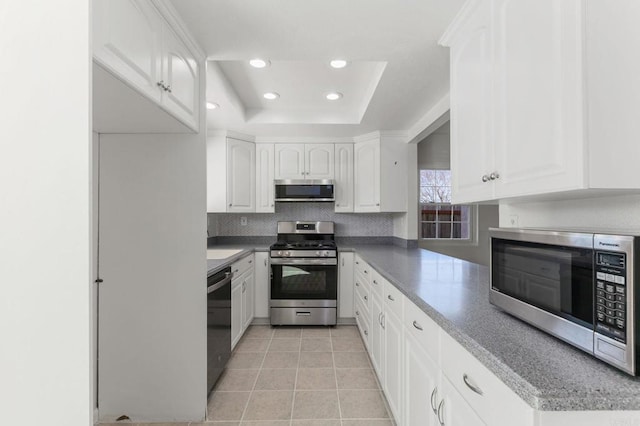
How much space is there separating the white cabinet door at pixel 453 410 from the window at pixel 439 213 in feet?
11.8

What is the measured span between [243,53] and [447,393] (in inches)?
80.0

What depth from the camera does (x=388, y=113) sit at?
9.52ft

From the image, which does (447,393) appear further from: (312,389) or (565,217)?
(312,389)

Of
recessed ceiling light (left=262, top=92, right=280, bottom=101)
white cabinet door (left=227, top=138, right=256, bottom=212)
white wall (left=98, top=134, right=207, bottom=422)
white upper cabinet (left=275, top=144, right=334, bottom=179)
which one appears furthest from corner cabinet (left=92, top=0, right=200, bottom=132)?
white upper cabinet (left=275, top=144, right=334, bottom=179)

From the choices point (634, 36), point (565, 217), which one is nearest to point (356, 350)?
point (565, 217)

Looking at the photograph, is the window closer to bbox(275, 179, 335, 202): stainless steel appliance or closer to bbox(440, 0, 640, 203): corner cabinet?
bbox(275, 179, 335, 202): stainless steel appliance

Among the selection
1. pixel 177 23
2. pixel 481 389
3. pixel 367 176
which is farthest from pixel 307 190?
pixel 481 389

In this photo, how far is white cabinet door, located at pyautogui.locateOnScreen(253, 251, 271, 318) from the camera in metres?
3.50

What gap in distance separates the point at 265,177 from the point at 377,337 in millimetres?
2332

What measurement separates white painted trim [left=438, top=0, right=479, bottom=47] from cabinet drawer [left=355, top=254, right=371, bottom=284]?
5.85 ft

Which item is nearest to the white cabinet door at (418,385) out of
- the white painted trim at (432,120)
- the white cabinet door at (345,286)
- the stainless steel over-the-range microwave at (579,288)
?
the stainless steel over-the-range microwave at (579,288)

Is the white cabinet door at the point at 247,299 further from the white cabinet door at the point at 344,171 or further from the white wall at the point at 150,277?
the white cabinet door at the point at 344,171

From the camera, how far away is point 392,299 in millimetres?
1845

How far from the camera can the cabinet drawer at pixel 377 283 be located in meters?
2.17
